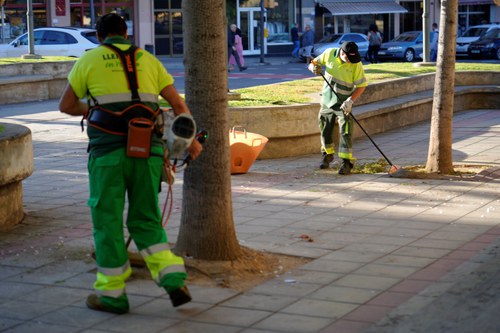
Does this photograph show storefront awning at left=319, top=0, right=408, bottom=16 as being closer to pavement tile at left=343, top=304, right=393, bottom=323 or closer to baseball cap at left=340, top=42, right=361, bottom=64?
baseball cap at left=340, top=42, right=361, bottom=64

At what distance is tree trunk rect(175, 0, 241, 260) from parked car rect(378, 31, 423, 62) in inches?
1388

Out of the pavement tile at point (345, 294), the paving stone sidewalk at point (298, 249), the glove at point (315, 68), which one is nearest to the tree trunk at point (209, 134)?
the paving stone sidewalk at point (298, 249)

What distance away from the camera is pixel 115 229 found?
6.24m

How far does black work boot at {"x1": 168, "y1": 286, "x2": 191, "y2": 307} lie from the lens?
6168 millimetres

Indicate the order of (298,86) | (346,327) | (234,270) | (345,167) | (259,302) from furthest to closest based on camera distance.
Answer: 1. (298,86)
2. (345,167)
3. (234,270)
4. (259,302)
5. (346,327)

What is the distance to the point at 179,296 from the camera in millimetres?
6172

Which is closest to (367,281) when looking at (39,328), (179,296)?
(179,296)

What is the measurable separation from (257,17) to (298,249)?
41.0m

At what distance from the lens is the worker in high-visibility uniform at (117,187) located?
20.4ft

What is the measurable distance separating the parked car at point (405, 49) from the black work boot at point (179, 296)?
120 feet

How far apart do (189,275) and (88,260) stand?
38.6 inches

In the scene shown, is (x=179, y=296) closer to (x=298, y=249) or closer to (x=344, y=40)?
(x=298, y=249)

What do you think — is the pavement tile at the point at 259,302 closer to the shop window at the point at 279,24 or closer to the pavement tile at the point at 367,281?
the pavement tile at the point at 367,281

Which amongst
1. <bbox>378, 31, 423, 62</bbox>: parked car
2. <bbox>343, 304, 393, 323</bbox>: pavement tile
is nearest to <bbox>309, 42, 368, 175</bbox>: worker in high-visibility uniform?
<bbox>343, 304, 393, 323</bbox>: pavement tile
